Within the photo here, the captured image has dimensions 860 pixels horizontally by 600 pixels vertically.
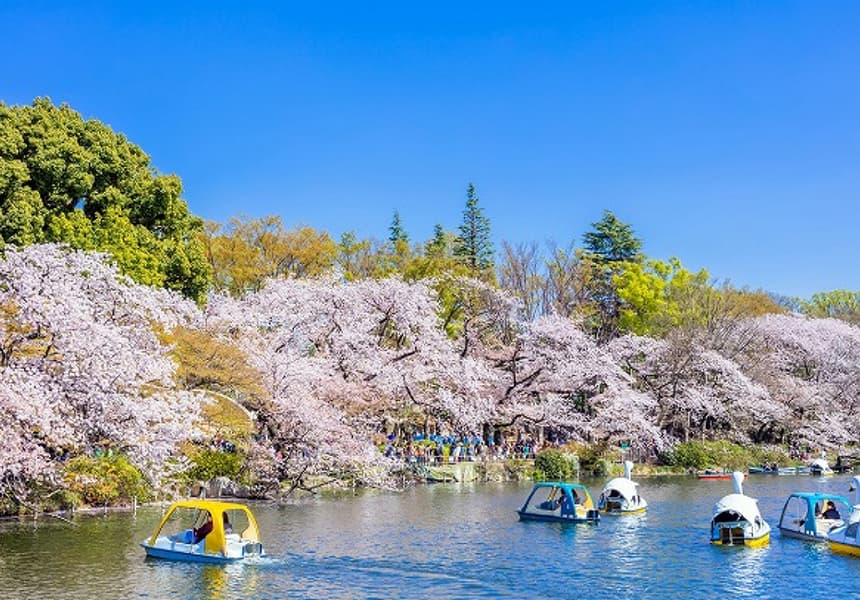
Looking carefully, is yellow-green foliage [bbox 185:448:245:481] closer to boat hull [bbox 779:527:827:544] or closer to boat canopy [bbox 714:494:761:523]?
boat canopy [bbox 714:494:761:523]

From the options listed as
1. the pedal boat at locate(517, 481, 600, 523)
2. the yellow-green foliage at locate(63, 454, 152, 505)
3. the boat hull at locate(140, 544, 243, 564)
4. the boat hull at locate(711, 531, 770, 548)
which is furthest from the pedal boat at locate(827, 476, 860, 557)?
the yellow-green foliage at locate(63, 454, 152, 505)

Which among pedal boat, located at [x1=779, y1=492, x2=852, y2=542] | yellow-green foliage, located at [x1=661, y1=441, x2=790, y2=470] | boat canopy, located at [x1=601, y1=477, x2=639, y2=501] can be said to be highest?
yellow-green foliage, located at [x1=661, y1=441, x2=790, y2=470]

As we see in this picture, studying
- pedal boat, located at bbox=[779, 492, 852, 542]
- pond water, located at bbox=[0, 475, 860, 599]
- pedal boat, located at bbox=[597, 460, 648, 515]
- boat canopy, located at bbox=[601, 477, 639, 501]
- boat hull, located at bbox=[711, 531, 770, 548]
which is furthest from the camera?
boat canopy, located at bbox=[601, 477, 639, 501]

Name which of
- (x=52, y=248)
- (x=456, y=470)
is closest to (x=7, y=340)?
(x=52, y=248)

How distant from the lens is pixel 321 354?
47531mm

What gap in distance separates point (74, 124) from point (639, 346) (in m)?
36.8

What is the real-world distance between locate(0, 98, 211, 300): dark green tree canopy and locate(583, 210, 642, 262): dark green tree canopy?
37.1m

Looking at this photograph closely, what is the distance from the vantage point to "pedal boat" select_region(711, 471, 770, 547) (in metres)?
27.5

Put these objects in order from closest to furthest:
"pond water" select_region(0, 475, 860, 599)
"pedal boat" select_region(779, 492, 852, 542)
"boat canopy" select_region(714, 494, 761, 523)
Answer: "pond water" select_region(0, 475, 860, 599)
"boat canopy" select_region(714, 494, 761, 523)
"pedal boat" select_region(779, 492, 852, 542)

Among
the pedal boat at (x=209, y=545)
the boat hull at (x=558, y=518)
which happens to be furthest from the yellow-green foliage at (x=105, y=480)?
the boat hull at (x=558, y=518)

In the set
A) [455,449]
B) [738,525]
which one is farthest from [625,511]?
[455,449]

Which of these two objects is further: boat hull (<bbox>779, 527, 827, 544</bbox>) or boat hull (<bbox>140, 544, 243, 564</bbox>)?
boat hull (<bbox>779, 527, 827, 544</bbox>)

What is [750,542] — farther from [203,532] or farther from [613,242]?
[613,242]

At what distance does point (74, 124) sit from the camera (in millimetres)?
45875
